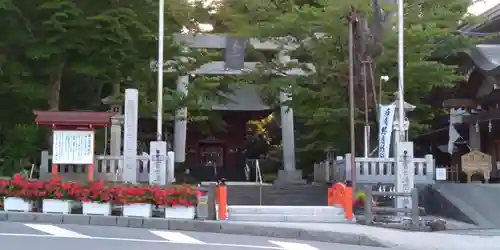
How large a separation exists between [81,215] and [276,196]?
8.31 metres

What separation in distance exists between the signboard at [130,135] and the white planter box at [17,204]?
367 cm

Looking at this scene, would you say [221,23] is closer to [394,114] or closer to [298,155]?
[298,155]

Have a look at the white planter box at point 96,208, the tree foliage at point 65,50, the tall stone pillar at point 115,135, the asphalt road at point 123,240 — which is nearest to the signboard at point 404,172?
the asphalt road at point 123,240

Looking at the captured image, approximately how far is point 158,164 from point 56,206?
4.00m

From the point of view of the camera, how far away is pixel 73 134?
1622 centimetres

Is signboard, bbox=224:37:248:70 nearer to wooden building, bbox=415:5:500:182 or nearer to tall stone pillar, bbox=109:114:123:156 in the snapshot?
tall stone pillar, bbox=109:114:123:156

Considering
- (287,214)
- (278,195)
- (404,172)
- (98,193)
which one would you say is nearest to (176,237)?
(98,193)

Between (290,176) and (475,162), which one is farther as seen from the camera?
(290,176)

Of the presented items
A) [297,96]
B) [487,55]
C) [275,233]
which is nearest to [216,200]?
[275,233]

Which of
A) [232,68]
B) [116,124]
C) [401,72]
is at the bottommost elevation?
[116,124]

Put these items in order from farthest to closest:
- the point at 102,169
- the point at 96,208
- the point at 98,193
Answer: the point at 102,169, the point at 96,208, the point at 98,193

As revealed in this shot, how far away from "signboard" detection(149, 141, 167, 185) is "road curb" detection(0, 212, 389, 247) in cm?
398

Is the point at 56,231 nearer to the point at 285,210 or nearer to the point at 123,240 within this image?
the point at 123,240

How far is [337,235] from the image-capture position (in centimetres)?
1236
